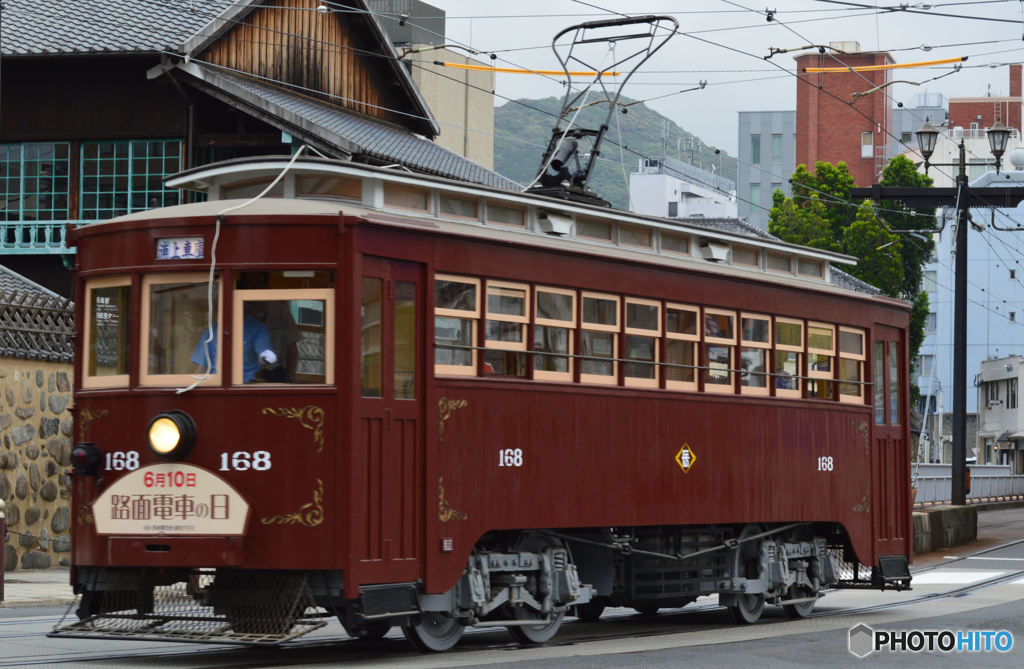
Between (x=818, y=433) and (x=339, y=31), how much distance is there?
16.5 meters

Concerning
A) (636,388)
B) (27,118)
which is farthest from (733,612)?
(27,118)

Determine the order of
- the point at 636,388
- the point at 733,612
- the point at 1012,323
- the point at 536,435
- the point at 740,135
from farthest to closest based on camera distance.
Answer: the point at 740,135 < the point at 1012,323 < the point at 733,612 < the point at 636,388 < the point at 536,435

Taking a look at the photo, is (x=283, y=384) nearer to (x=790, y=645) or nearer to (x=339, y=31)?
(x=790, y=645)

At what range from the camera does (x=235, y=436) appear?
1202 centimetres

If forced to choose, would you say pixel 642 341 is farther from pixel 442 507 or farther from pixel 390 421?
pixel 390 421

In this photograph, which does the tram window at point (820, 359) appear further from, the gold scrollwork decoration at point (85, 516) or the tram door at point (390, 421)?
the gold scrollwork decoration at point (85, 516)

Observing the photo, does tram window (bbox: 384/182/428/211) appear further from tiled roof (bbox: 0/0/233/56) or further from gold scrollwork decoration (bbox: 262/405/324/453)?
tiled roof (bbox: 0/0/233/56)

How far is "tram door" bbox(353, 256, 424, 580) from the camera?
A: 12086 mm

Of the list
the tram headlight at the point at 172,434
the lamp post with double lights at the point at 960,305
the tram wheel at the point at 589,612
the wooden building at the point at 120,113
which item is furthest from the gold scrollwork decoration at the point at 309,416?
the lamp post with double lights at the point at 960,305

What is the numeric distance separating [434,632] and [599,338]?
2.95 m

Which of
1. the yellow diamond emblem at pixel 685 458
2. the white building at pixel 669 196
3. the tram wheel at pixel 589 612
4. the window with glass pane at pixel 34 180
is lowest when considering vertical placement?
the tram wheel at pixel 589 612

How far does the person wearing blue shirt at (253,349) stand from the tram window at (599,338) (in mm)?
3060

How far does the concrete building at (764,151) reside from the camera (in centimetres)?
10206

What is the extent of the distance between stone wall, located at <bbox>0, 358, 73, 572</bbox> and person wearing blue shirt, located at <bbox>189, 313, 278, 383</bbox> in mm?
10111
